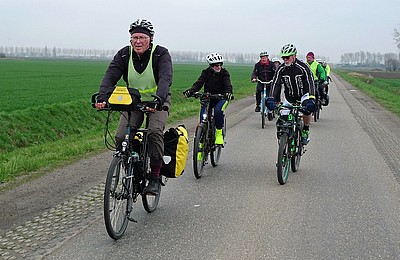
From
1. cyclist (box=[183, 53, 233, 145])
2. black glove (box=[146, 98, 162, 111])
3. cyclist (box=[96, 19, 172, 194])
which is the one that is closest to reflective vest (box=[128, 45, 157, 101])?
cyclist (box=[96, 19, 172, 194])

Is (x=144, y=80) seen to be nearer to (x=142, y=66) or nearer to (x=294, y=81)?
(x=142, y=66)

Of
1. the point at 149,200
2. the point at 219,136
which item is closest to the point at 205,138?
the point at 219,136

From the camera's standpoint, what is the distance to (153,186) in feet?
18.5

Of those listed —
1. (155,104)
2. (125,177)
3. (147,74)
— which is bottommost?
(125,177)

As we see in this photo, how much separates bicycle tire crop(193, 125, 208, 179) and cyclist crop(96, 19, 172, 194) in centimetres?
197

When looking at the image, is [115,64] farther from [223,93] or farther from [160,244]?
[223,93]

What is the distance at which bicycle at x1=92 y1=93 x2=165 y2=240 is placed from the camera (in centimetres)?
475

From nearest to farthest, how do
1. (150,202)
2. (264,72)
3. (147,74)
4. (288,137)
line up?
(147,74)
(150,202)
(288,137)
(264,72)

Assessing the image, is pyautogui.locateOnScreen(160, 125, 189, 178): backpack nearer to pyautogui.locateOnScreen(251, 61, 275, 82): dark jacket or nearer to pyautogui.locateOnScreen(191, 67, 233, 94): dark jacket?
pyautogui.locateOnScreen(191, 67, 233, 94): dark jacket

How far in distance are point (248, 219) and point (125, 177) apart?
58.9 inches

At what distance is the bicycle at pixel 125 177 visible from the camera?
15.6ft

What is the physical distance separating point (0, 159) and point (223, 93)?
14.2ft

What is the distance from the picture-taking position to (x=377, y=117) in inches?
708

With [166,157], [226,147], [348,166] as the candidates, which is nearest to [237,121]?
[226,147]
